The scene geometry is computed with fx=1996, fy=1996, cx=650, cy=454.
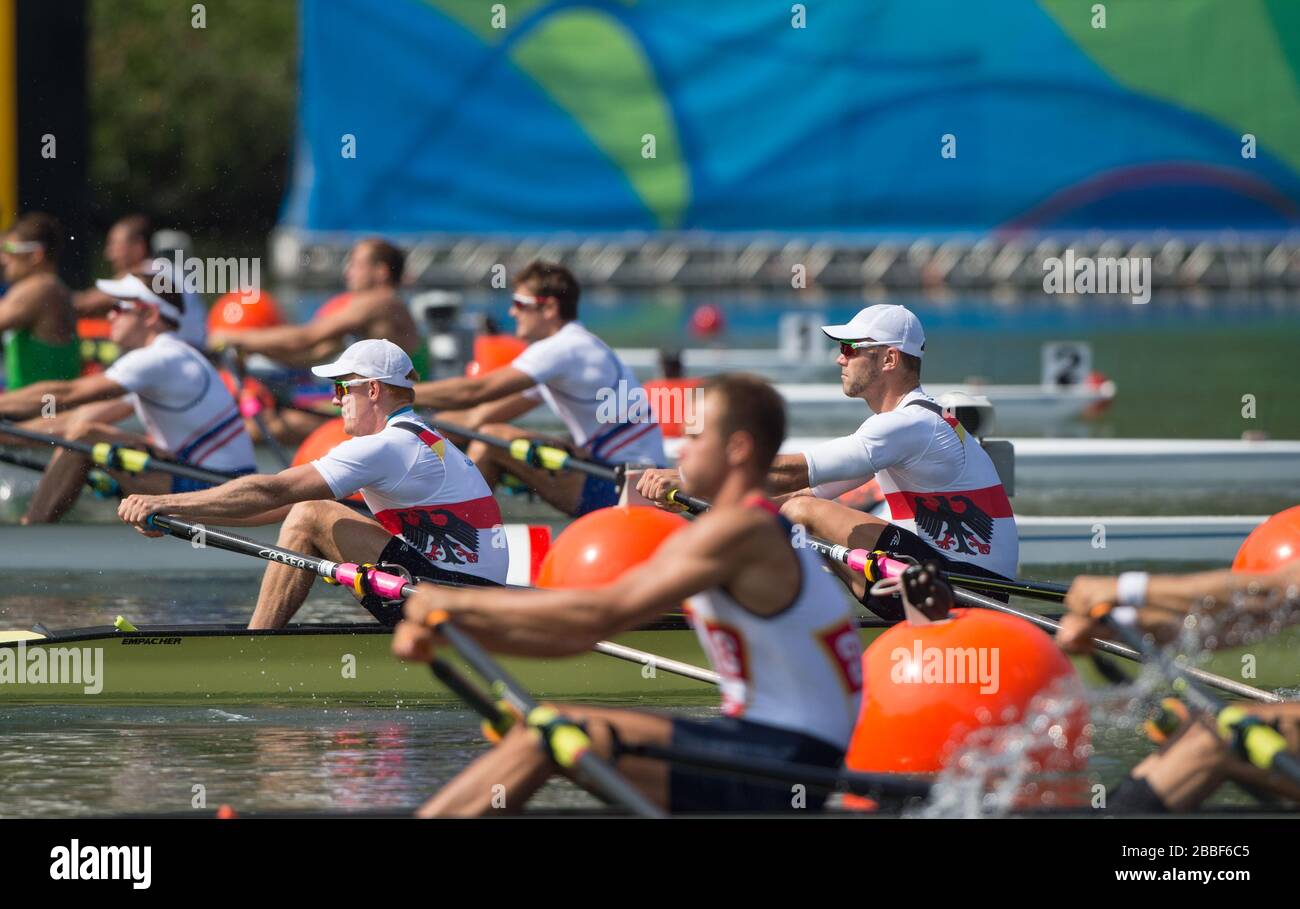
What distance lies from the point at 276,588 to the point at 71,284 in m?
8.72

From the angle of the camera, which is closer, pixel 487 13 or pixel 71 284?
pixel 71 284

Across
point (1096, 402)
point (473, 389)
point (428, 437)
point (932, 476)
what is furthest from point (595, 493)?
point (1096, 402)

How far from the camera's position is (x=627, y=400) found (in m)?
10.8

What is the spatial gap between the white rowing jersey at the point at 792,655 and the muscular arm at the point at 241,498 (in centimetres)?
286

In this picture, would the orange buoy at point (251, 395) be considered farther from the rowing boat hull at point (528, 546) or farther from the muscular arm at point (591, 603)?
the muscular arm at point (591, 603)

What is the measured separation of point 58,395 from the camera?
36.8ft

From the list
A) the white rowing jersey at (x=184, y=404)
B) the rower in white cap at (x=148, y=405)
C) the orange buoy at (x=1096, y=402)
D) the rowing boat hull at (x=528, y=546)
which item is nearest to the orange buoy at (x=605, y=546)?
the rowing boat hull at (x=528, y=546)

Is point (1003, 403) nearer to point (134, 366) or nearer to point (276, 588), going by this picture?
point (134, 366)

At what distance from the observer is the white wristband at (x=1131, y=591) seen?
562cm

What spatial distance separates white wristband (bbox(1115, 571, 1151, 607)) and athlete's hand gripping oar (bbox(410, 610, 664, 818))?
1474 millimetres

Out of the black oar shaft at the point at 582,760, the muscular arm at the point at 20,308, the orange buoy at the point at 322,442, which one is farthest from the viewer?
the muscular arm at the point at 20,308

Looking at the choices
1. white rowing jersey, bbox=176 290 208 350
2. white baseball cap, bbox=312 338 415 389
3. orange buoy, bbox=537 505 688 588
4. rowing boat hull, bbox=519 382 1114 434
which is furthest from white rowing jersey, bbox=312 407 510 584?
rowing boat hull, bbox=519 382 1114 434
